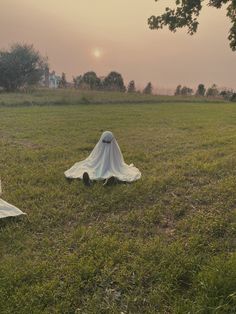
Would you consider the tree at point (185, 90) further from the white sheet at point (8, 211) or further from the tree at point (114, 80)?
the white sheet at point (8, 211)

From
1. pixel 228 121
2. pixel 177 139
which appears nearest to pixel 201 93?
pixel 228 121

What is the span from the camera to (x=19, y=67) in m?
37.8

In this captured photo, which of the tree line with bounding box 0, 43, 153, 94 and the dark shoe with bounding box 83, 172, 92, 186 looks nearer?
the dark shoe with bounding box 83, 172, 92, 186

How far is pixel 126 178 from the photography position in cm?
704

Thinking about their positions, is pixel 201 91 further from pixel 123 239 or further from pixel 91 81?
pixel 123 239

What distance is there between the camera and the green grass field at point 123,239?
3545 millimetres

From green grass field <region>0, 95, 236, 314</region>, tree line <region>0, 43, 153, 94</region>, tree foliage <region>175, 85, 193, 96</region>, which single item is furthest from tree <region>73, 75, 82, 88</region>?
green grass field <region>0, 95, 236, 314</region>

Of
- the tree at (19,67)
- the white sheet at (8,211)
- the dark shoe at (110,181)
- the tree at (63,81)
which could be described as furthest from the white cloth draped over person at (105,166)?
the tree at (63,81)

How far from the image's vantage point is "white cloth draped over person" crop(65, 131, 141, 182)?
7199 millimetres

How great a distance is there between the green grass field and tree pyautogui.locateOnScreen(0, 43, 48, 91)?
30332 millimetres

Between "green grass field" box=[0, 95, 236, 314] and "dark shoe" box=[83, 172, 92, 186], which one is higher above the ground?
"dark shoe" box=[83, 172, 92, 186]

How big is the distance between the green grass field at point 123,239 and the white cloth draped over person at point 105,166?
0.30 meters

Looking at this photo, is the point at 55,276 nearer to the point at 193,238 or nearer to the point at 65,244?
the point at 65,244

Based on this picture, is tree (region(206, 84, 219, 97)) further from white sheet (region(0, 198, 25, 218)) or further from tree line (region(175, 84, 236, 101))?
white sheet (region(0, 198, 25, 218))
